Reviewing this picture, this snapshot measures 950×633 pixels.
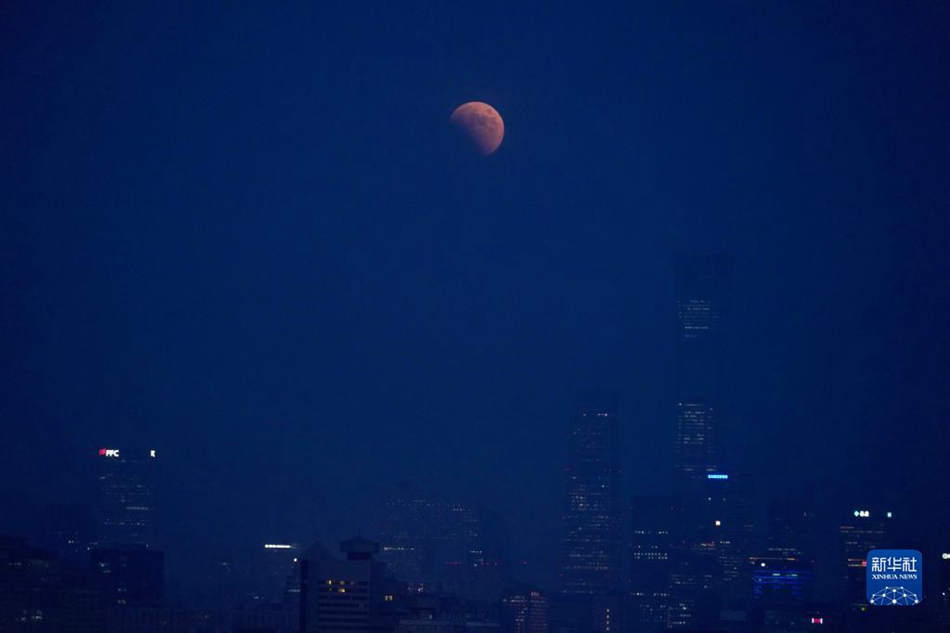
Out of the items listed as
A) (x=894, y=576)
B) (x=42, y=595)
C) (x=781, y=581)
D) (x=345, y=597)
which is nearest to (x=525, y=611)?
(x=781, y=581)

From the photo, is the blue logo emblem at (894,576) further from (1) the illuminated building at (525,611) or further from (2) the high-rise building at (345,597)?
(2) the high-rise building at (345,597)

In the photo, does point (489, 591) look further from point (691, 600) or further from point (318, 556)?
point (318, 556)

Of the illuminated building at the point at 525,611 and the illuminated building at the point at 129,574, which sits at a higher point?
the illuminated building at the point at 129,574

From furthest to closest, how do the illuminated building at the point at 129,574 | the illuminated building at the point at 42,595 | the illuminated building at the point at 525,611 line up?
1. the illuminated building at the point at 525,611
2. the illuminated building at the point at 129,574
3. the illuminated building at the point at 42,595

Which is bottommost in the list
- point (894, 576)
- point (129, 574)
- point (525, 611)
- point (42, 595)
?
point (525, 611)

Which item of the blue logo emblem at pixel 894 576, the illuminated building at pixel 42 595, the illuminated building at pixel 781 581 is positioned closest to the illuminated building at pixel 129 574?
the illuminated building at pixel 42 595

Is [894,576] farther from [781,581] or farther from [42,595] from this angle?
[42,595]
